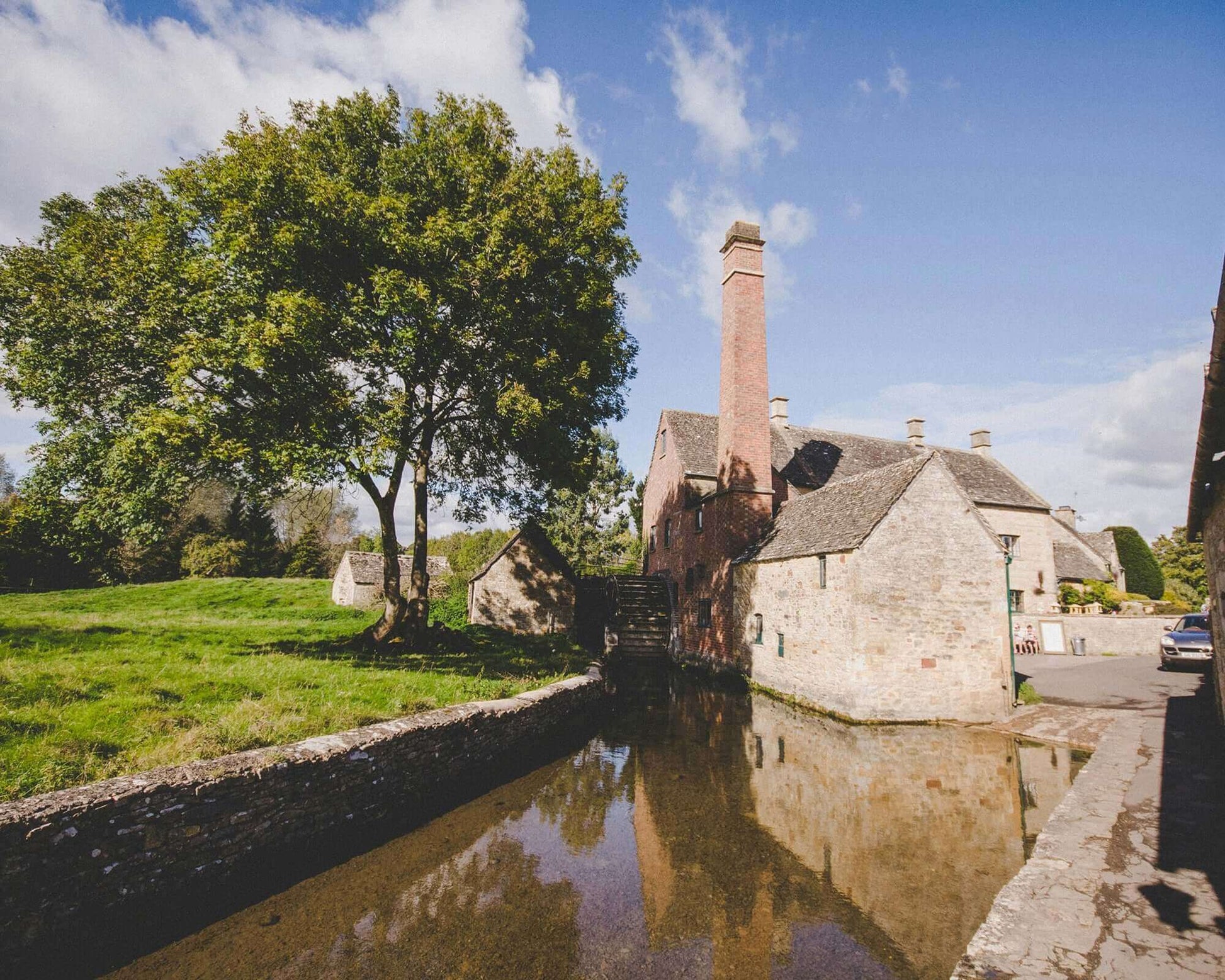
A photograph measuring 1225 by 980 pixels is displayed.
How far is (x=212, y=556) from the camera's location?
37594 mm

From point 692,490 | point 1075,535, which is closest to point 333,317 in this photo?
point 692,490

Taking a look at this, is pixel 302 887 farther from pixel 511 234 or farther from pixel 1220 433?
pixel 511 234

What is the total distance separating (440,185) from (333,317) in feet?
14.5

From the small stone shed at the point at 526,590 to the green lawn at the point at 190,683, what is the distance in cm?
596

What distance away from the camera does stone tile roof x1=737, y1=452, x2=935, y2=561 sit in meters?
13.6

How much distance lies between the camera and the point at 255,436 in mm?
11852

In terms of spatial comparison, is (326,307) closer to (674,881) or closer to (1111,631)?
(674,881)

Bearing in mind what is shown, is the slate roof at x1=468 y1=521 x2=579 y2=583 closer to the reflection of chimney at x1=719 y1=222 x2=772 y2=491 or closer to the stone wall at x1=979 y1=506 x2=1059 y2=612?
the reflection of chimney at x1=719 y1=222 x2=772 y2=491

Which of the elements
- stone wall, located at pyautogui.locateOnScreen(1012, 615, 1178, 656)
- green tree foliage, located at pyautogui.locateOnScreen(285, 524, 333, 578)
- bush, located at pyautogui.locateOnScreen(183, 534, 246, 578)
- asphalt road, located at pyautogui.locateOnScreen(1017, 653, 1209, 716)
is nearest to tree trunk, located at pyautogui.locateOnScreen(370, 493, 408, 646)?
asphalt road, located at pyautogui.locateOnScreen(1017, 653, 1209, 716)

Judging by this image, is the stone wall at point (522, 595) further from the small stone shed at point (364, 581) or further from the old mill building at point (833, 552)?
the old mill building at point (833, 552)

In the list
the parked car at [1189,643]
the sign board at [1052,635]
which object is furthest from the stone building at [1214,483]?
the sign board at [1052,635]

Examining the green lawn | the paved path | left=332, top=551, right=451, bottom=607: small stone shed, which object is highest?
left=332, top=551, right=451, bottom=607: small stone shed

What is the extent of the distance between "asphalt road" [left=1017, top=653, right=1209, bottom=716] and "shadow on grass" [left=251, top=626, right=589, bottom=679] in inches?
538

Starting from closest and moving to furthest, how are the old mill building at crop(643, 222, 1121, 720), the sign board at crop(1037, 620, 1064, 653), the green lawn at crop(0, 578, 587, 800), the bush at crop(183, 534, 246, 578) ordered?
the green lawn at crop(0, 578, 587, 800) < the old mill building at crop(643, 222, 1121, 720) < the sign board at crop(1037, 620, 1064, 653) < the bush at crop(183, 534, 246, 578)
